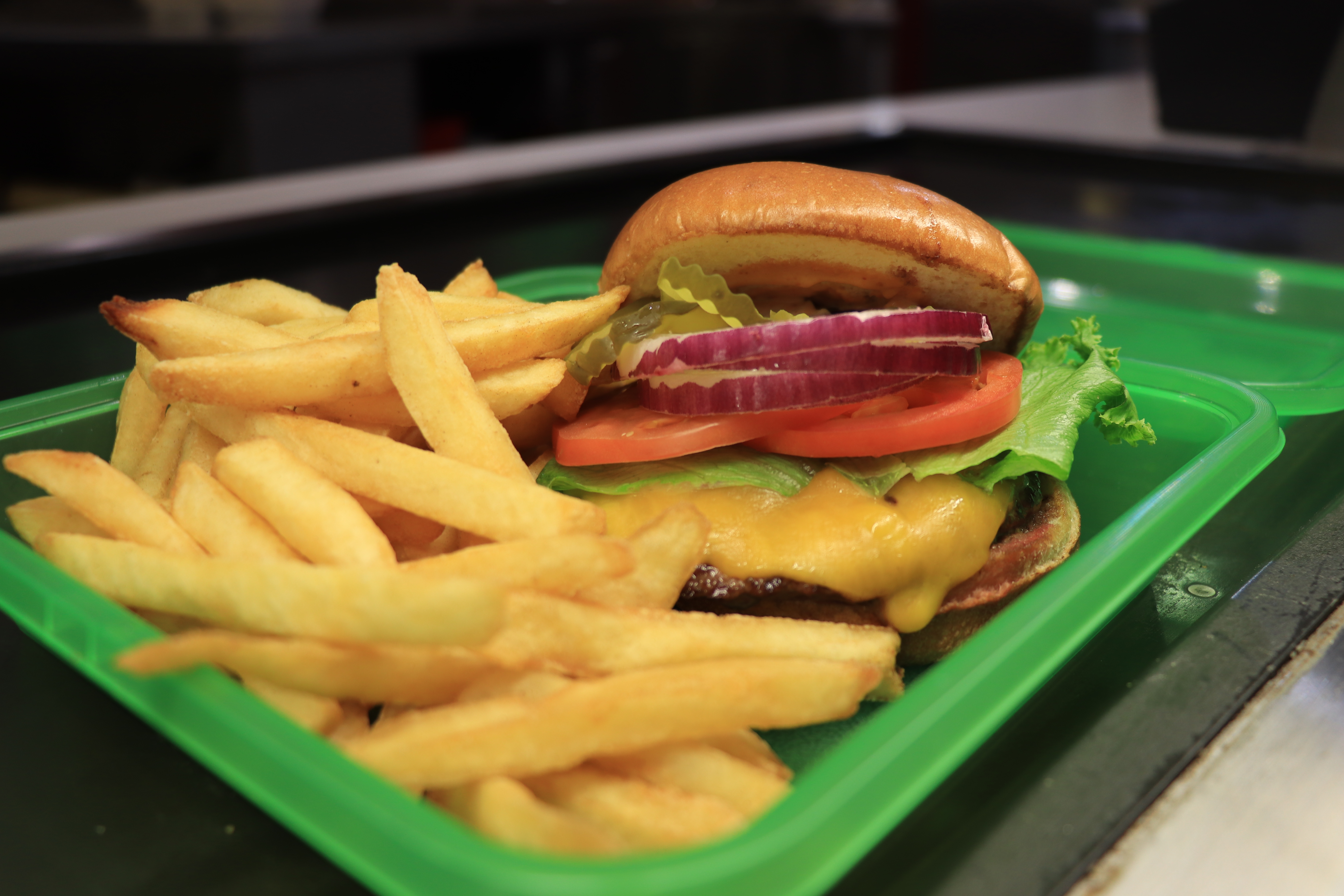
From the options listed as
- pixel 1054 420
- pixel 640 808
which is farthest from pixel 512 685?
pixel 1054 420

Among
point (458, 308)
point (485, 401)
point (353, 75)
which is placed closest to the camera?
point (485, 401)

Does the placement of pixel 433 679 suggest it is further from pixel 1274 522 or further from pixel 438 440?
pixel 1274 522

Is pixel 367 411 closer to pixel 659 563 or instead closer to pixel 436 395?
pixel 436 395

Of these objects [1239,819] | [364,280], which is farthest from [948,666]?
[364,280]

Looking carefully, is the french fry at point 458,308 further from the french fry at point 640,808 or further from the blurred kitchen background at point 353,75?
the blurred kitchen background at point 353,75

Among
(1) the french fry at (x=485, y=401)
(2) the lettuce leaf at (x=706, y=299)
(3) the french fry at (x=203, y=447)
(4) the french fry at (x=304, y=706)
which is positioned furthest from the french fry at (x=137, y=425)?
(2) the lettuce leaf at (x=706, y=299)

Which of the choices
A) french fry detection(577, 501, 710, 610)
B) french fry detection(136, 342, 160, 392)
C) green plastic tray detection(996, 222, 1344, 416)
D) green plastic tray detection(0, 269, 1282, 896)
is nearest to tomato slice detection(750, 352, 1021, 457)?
green plastic tray detection(0, 269, 1282, 896)
